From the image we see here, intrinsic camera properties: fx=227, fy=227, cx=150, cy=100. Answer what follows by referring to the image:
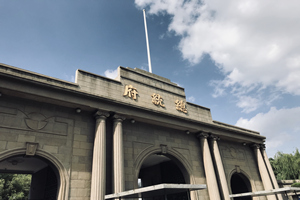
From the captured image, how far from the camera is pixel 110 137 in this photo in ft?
43.0

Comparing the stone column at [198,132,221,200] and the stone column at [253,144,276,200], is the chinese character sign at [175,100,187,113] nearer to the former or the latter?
the stone column at [198,132,221,200]

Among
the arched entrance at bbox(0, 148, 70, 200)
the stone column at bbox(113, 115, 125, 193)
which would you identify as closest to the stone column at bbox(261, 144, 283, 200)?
the stone column at bbox(113, 115, 125, 193)

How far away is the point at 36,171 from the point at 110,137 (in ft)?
22.4

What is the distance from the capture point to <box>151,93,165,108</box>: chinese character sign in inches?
620

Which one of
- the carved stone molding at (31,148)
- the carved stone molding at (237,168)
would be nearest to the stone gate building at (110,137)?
the carved stone molding at (31,148)

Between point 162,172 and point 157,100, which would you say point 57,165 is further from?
point 162,172

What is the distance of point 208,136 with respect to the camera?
17.7 m

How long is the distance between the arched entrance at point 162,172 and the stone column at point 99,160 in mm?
5914

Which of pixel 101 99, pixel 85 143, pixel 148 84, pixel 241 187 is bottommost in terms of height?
pixel 241 187

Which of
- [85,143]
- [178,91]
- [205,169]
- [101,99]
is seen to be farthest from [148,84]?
[205,169]

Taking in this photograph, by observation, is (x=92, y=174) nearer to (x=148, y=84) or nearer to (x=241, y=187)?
(x=148, y=84)

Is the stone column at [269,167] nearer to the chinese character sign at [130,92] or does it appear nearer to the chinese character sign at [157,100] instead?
the chinese character sign at [157,100]

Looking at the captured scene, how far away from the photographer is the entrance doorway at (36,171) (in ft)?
44.0

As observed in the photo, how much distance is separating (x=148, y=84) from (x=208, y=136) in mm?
6285
